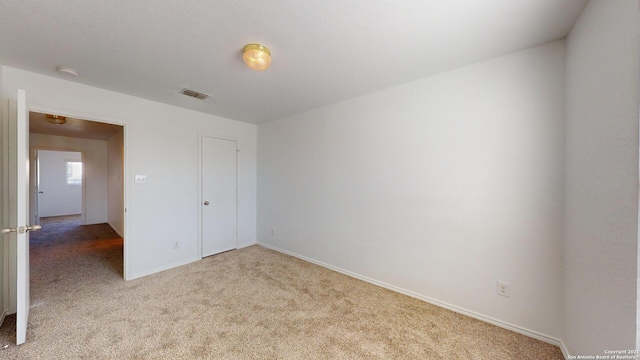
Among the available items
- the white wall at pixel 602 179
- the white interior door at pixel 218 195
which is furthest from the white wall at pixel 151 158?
A: the white wall at pixel 602 179

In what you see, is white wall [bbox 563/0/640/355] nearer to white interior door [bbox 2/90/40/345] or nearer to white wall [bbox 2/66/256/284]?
white interior door [bbox 2/90/40/345]

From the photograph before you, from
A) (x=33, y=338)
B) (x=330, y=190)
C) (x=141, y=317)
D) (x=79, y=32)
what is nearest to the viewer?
(x=79, y=32)

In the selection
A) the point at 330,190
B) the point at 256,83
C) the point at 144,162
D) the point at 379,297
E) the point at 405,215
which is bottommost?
the point at 379,297

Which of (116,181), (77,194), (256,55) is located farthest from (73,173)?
(256,55)

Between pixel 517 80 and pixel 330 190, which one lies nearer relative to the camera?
pixel 517 80

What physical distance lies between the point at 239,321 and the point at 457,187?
2386 mm

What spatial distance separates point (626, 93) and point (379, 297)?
2315 mm

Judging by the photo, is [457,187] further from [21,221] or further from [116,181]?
[116,181]

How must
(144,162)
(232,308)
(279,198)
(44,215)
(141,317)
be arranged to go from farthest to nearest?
(44,215) → (279,198) → (144,162) → (232,308) → (141,317)

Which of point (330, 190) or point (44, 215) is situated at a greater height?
point (330, 190)

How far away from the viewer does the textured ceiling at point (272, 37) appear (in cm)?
137

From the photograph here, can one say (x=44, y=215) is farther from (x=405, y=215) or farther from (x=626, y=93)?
(x=626, y=93)

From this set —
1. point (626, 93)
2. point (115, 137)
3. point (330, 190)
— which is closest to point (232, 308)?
point (330, 190)

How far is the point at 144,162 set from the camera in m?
2.94
